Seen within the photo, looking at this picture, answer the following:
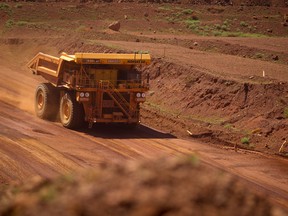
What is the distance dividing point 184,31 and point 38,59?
33.1 m

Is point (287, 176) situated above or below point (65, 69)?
below

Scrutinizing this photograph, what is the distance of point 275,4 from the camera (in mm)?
76312

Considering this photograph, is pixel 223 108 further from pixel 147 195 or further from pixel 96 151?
pixel 147 195

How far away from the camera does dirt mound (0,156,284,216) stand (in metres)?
6.63

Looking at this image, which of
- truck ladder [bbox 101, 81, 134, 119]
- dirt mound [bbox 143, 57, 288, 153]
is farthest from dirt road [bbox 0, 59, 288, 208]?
dirt mound [bbox 143, 57, 288, 153]

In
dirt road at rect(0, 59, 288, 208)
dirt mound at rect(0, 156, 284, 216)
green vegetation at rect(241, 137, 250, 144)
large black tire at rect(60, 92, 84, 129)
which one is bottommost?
dirt road at rect(0, 59, 288, 208)

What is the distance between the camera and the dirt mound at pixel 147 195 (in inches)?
261

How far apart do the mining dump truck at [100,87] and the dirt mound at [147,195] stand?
594 inches

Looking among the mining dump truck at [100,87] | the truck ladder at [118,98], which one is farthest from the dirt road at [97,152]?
the truck ladder at [118,98]

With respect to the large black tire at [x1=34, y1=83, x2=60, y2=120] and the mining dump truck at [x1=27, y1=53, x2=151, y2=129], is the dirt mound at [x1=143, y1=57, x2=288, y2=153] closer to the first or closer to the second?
the mining dump truck at [x1=27, y1=53, x2=151, y2=129]

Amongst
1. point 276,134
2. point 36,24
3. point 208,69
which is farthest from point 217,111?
point 36,24

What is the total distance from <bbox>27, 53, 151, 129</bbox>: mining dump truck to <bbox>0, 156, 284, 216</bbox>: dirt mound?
49.5 ft

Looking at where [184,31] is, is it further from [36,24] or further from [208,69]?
[208,69]

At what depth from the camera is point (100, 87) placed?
74.2ft
